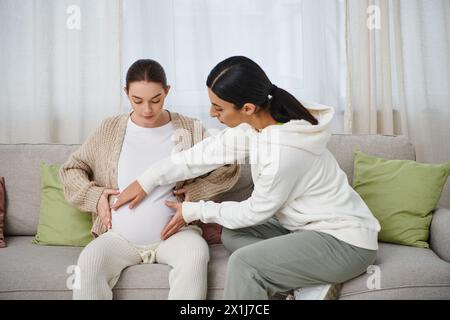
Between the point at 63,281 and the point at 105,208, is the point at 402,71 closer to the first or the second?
the point at 105,208

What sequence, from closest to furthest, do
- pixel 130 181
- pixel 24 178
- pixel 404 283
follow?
pixel 404 283
pixel 130 181
pixel 24 178

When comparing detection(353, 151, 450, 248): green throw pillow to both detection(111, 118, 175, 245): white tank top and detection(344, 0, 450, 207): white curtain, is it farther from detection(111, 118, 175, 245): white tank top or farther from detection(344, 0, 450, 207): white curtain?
detection(111, 118, 175, 245): white tank top

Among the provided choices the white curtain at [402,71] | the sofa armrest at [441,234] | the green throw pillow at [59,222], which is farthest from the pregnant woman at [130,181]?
the white curtain at [402,71]

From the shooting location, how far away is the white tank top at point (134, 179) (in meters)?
1.83

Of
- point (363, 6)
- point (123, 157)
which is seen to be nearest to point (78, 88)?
point (123, 157)

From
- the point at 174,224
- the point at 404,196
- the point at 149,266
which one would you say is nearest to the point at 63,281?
the point at 149,266

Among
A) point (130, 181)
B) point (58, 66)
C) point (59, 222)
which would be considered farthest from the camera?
point (58, 66)

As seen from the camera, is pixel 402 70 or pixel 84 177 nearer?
pixel 84 177

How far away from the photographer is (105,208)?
188cm

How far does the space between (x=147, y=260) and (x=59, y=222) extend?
50cm

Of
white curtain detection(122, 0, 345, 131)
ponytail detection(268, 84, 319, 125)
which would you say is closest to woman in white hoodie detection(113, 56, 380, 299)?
ponytail detection(268, 84, 319, 125)

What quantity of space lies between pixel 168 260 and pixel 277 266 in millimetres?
407

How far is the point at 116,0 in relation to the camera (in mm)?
2600
